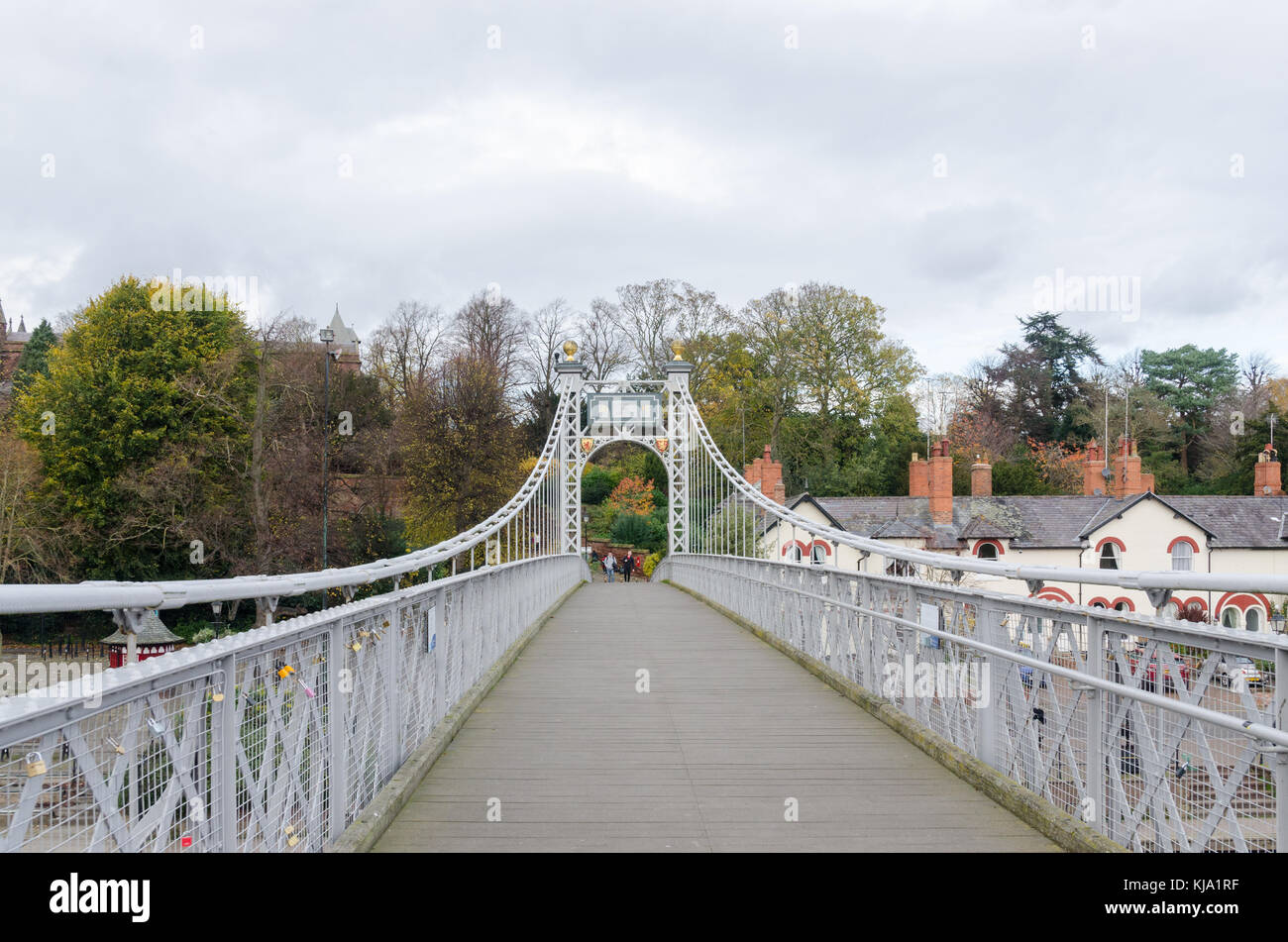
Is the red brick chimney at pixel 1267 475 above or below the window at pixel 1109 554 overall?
above

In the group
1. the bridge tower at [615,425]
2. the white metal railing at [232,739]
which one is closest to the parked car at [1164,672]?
the white metal railing at [232,739]

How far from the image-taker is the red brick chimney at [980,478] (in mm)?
40438

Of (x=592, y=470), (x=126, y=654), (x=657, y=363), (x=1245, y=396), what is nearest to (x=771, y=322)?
(x=657, y=363)

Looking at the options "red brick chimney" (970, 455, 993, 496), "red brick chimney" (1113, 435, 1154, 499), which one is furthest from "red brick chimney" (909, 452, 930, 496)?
"red brick chimney" (1113, 435, 1154, 499)

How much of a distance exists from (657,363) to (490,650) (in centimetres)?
4036

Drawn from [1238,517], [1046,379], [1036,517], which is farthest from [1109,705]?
[1046,379]

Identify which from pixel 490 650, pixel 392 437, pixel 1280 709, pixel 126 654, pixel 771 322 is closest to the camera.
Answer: pixel 126 654

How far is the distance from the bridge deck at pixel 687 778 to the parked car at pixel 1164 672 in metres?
0.89

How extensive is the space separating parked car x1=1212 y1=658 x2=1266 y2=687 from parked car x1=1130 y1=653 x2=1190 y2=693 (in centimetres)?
18

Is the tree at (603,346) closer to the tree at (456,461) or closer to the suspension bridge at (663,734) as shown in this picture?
the tree at (456,461)

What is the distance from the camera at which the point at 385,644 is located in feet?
15.6

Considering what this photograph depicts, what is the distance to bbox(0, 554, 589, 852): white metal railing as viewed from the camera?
6.70ft

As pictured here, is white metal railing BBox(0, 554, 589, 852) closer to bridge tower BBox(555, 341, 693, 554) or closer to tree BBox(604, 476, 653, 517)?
bridge tower BBox(555, 341, 693, 554)
